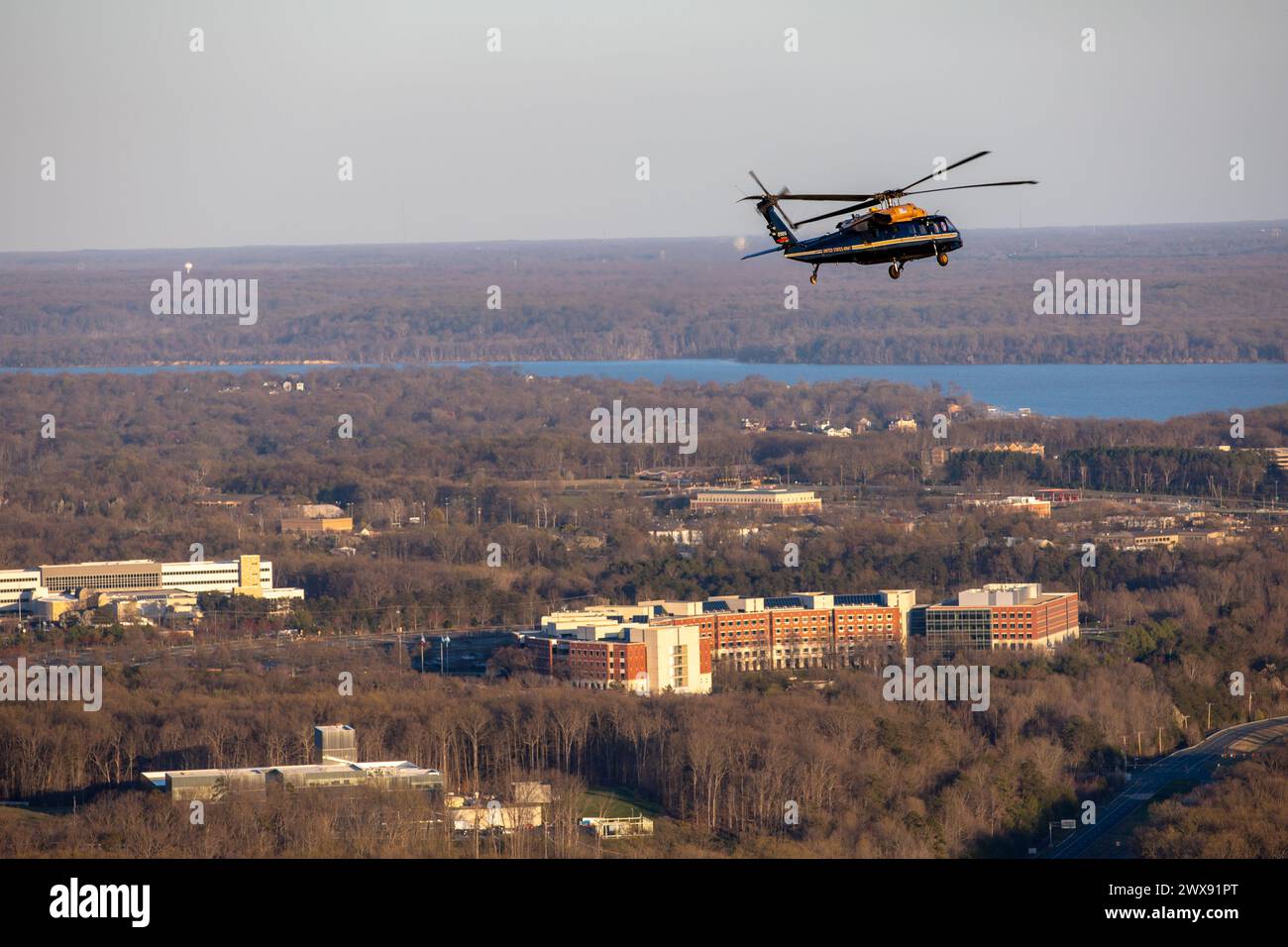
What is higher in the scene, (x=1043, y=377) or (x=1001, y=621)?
(x=1043, y=377)

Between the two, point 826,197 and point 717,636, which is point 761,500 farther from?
point 826,197

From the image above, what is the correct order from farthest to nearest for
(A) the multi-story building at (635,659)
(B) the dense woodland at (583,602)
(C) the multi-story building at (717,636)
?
(C) the multi-story building at (717,636)
(A) the multi-story building at (635,659)
(B) the dense woodland at (583,602)

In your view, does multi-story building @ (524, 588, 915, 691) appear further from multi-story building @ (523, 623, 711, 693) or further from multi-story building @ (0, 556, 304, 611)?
multi-story building @ (0, 556, 304, 611)

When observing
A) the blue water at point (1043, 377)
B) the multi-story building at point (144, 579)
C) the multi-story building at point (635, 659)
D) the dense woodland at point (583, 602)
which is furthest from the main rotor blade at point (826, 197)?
the blue water at point (1043, 377)

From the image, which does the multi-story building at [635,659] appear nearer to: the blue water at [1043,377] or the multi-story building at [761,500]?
the multi-story building at [761,500]

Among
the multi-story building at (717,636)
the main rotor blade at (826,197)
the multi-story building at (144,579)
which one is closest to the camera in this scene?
the main rotor blade at (826,197)

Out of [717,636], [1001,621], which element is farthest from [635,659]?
[1001,621]
